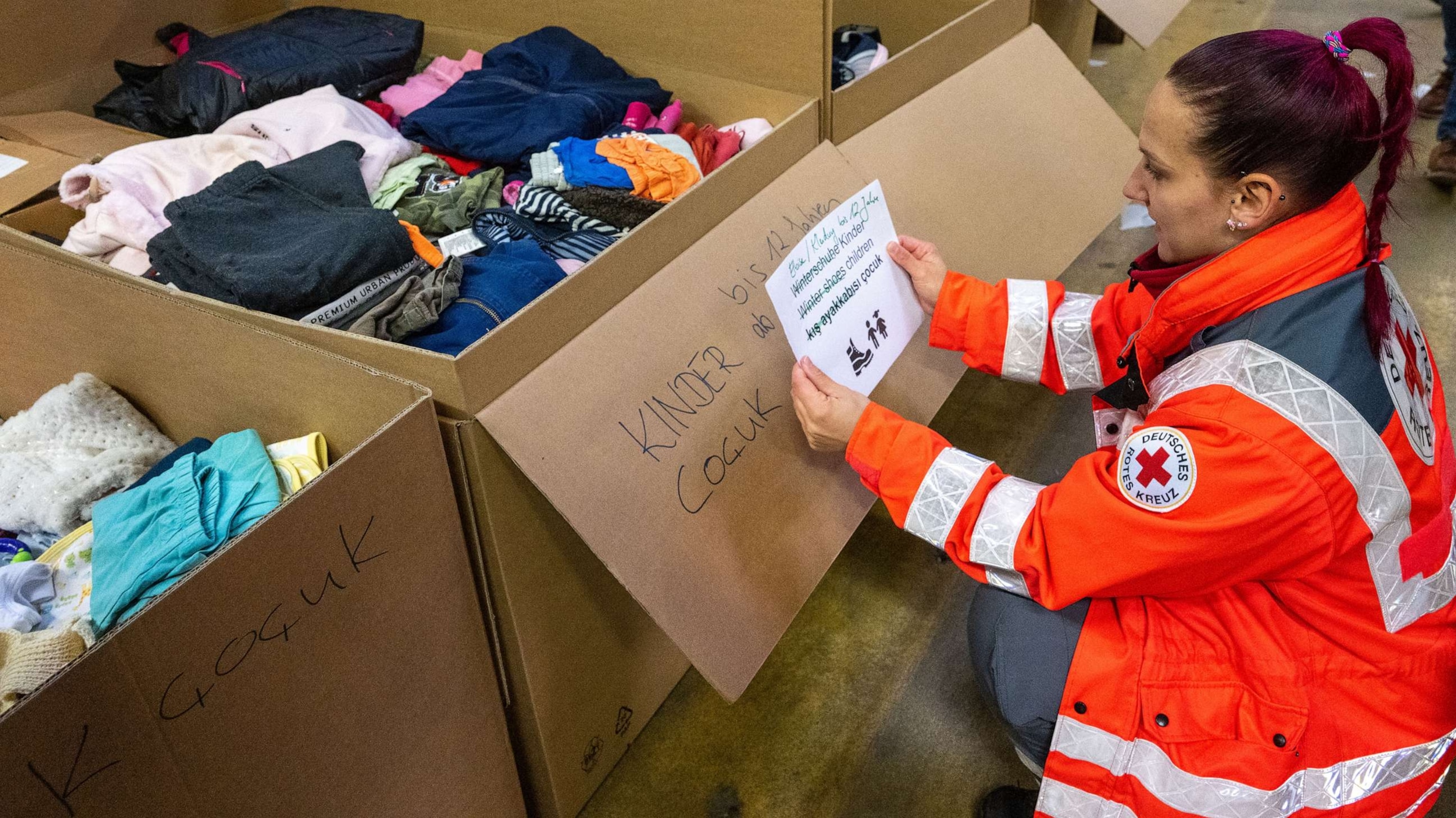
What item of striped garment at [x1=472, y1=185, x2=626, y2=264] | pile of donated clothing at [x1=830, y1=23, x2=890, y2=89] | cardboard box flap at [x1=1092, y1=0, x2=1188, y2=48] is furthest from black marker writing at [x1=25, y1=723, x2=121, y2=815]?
cardboard box flap at [x1=1092, y1=0, x2=1188, y2=48]

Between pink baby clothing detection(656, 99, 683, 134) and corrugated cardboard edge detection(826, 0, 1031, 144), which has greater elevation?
corrugated cardboard edge detection(826, 0, 1031, 144)

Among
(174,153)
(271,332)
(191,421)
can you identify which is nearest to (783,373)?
(271,332)

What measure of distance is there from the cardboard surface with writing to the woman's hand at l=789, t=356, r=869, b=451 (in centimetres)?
4

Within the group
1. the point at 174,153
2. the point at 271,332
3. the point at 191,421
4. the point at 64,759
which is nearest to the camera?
the point at 64,759

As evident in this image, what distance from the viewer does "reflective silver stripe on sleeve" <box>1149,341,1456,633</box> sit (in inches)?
30.5

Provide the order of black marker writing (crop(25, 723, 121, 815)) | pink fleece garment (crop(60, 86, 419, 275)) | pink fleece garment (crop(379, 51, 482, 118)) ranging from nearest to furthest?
black marker writing (crop(25, 723, 121, 815))
pink fleece garment (crop(60, 86, 419, 275))
pink fleece garment (crop(379, 51, 482, 118))

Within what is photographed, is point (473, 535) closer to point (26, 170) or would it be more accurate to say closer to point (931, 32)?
point (26, 170)

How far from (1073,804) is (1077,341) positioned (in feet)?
1.85

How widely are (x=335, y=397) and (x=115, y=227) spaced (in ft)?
1.92

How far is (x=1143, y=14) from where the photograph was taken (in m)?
1.74

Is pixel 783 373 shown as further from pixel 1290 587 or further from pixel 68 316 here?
pixel 68 316

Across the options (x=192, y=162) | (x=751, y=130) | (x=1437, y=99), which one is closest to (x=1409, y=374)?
(x=751, y=130)

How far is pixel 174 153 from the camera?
1307 mm

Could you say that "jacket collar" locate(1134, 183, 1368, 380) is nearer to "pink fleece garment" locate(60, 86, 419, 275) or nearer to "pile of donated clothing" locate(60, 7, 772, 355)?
"pile of donated clothing" locate(60, 7, 772, 355)
